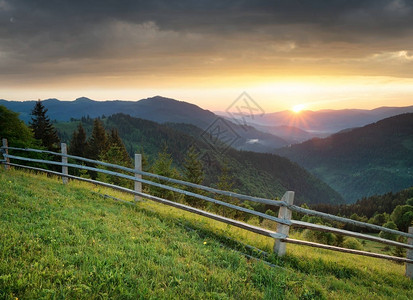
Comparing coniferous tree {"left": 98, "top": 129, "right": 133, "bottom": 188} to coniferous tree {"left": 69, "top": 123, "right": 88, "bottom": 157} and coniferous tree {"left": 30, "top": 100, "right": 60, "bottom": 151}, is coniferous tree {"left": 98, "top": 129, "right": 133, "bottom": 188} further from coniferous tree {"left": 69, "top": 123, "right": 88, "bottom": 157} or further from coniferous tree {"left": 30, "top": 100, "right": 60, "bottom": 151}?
coniferous tree {"left": 30, "top": 100, "right": 60, "bottom": 151}

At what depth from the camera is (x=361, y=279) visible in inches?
247

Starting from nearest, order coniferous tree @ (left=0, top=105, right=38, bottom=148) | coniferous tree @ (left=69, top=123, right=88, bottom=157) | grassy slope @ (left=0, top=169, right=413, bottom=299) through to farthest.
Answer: grassy slope @ (left=0, top=169, right=413, bottom=299) < coniferous tree @ (left=0, top=105, right=38, bottom=148) < coniferous tree @ (left=69, top=123, right=88, bottom=157)

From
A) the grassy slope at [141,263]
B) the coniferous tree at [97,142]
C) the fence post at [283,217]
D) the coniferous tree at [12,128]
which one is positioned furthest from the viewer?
the coniferous tree at [97,142]

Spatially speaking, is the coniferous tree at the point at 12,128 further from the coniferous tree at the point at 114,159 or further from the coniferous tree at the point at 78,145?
the coniferous tree at the point at 78,145

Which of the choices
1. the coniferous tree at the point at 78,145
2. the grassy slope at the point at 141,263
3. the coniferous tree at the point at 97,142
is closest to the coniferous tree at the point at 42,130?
the coniferous tree at the point at 97,142

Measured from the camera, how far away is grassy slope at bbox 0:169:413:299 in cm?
399

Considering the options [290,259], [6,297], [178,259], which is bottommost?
[290,259]

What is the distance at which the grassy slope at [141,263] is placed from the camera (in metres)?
3.99

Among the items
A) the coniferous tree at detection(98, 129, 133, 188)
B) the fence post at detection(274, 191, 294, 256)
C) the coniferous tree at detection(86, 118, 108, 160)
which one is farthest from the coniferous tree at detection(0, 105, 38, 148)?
the fence post at detection(274, 191, 294, 256)

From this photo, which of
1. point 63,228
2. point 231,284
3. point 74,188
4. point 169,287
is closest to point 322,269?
point 231,284

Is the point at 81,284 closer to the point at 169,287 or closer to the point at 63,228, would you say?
the point at 169,287

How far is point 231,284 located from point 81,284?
8.08 feet

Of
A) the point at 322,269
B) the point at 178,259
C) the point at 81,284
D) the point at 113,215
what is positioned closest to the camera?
the point at 81,284

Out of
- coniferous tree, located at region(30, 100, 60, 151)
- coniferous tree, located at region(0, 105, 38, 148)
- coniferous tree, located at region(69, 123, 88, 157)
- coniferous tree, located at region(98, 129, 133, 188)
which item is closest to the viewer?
coniferous tree, located at region(0, 105, 38, 148)
